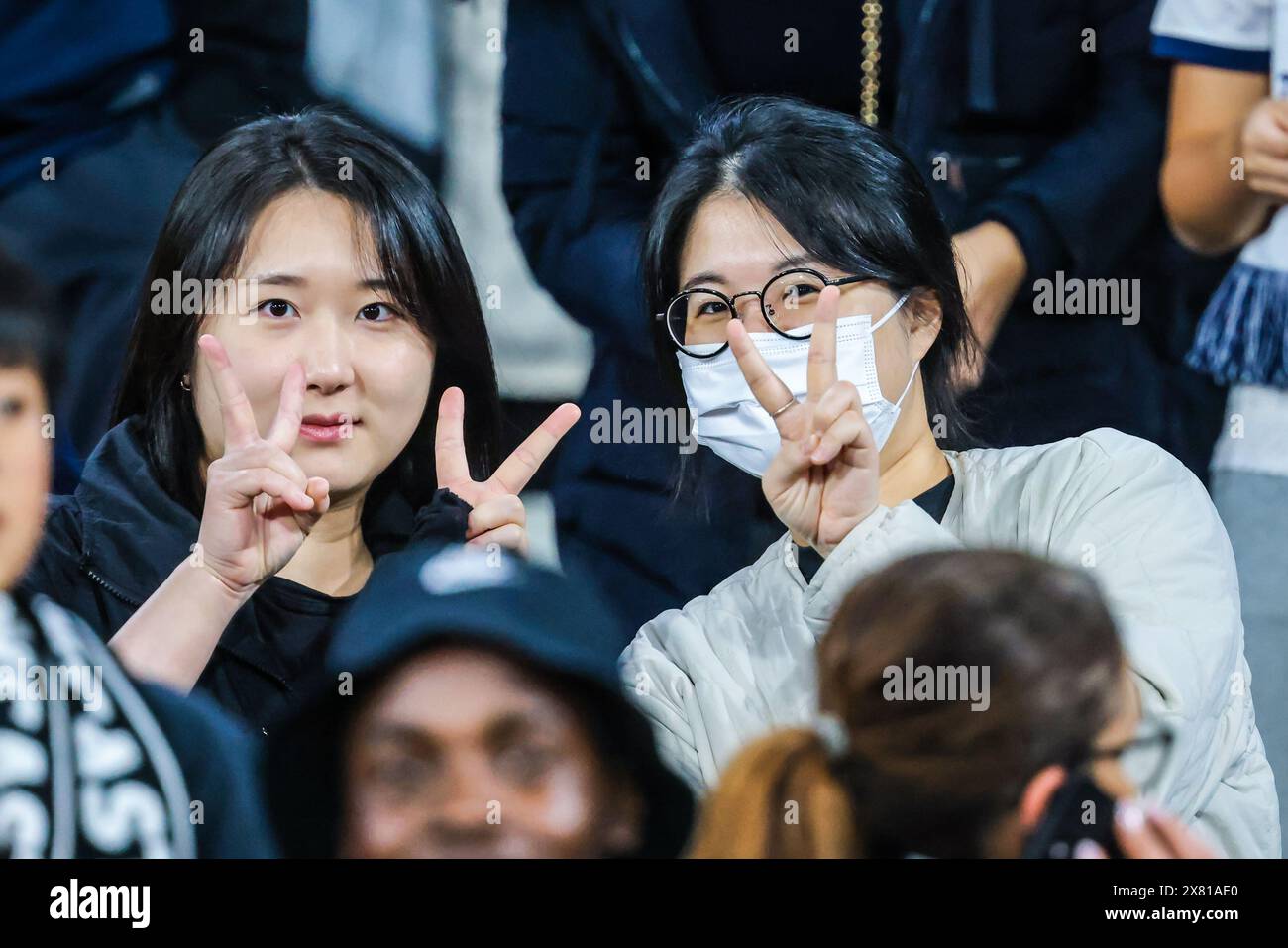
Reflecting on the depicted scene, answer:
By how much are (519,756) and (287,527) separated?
1.58 ft

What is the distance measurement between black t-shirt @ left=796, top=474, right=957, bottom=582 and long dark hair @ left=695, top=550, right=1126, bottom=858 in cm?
42

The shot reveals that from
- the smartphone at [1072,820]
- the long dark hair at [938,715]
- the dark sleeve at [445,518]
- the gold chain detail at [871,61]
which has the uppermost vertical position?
the gold chain detail at [871,61]

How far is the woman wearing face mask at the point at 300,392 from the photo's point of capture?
271 centimetres

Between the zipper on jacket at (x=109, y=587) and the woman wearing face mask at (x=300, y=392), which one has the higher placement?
the woman wearing face mask at (x=300, y=392)

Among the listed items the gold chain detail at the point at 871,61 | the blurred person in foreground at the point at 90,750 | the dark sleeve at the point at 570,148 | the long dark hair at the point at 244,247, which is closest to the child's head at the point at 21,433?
the blurred person in foreground at the point at 90,750

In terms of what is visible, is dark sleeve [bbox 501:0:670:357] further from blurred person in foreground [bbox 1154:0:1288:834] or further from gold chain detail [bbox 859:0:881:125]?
blurred person in foreground [bbox 1154:0:1288:834]

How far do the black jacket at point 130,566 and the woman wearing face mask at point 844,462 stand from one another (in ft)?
Answer: 1.67

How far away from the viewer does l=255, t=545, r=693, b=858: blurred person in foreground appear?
8.02ft

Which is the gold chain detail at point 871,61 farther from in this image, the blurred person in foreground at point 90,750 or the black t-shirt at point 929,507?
the blurred person in foreground at point 90,750

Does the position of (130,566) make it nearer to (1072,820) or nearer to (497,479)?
(497,479)

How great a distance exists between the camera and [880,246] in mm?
2686

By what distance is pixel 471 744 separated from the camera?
8.02ft

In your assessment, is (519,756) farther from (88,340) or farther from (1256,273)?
(1256,273)
